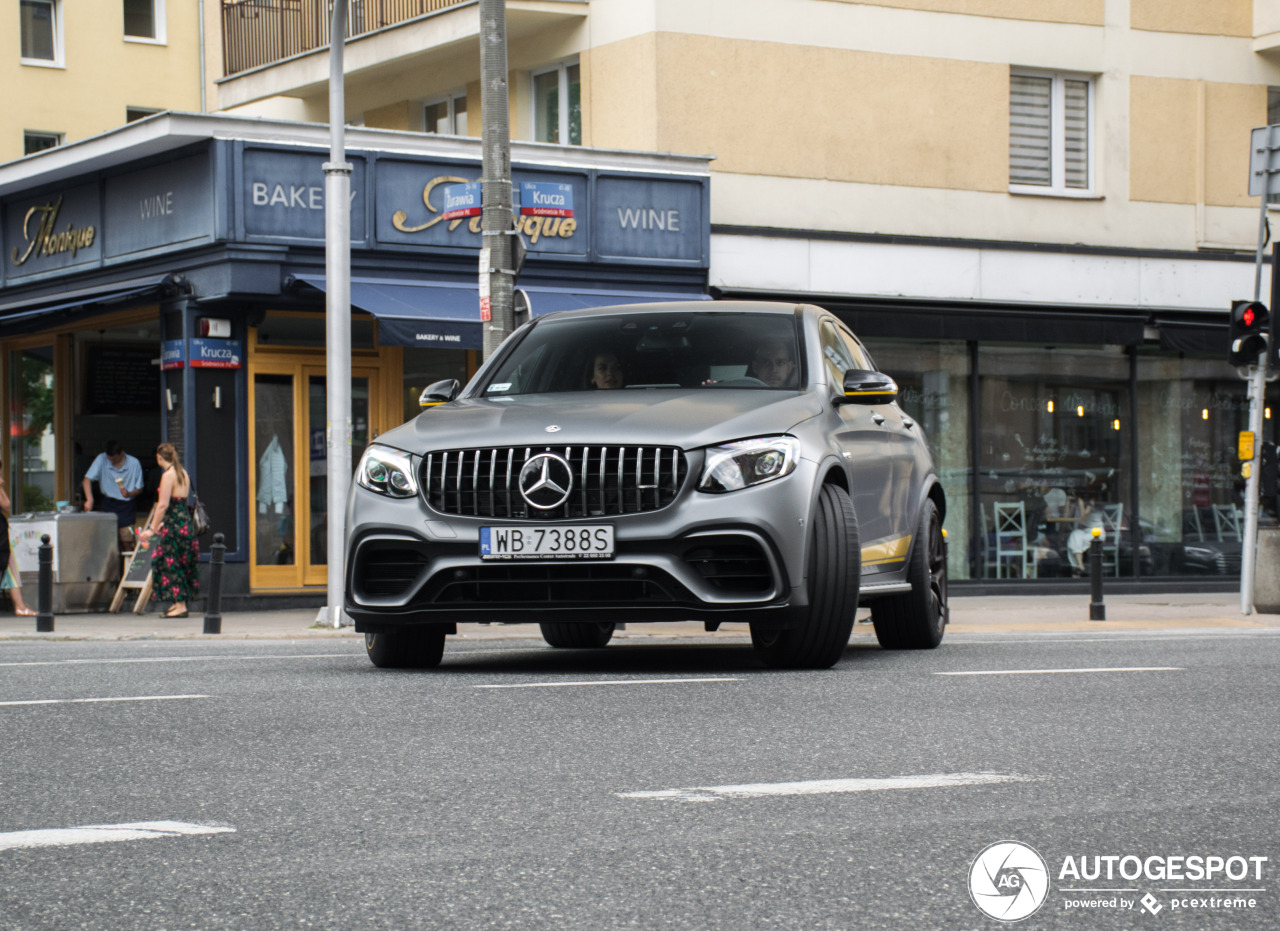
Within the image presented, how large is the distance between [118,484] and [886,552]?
13092 mm

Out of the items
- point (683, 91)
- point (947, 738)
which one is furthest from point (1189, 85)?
point (947, 738)

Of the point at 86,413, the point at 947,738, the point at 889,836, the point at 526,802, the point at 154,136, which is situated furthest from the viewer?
the point at 86,413

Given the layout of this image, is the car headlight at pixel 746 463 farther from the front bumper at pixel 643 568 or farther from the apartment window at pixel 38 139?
the apartment window at pixel 38 139

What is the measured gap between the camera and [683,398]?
8.27m

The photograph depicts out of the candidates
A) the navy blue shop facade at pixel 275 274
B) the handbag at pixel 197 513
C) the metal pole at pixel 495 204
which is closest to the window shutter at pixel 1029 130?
the navy blue shop facade at pixel 275 274

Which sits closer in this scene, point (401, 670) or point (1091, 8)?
point (401, 670)

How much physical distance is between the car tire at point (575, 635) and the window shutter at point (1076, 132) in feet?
44.2

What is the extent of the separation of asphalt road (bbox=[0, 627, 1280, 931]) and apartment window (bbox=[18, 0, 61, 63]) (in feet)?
97.9

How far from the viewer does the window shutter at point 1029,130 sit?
72.0 feet

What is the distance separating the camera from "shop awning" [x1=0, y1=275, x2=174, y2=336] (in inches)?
726

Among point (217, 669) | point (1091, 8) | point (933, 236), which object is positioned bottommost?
point (217, 669)

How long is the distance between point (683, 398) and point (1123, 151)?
15536 millimetres

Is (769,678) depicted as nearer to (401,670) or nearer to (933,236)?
(401,670)

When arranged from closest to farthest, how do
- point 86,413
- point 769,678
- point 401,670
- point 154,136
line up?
1. point 769,678
2. point 401,670
3. point 154,136
4. point 86,413
